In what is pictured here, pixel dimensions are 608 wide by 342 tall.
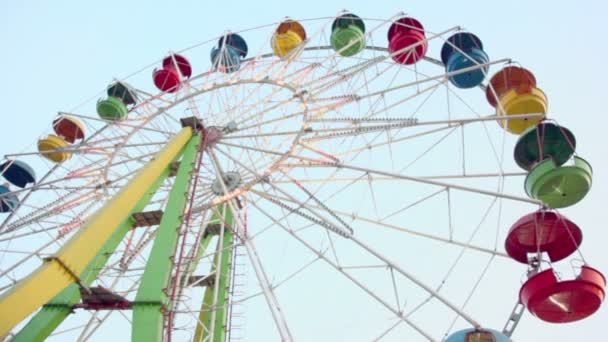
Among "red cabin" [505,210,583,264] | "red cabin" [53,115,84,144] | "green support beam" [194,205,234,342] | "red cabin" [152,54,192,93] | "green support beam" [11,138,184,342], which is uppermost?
"red cabin" [152,54,192,93]

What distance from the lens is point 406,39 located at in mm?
14406

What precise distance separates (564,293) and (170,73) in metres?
11.7

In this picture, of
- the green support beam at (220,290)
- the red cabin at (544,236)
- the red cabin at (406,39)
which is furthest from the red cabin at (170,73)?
the red cabin at (544,236)

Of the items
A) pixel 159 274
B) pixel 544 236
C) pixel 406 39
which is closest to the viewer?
pixel 159 274

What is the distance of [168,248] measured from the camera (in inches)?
342

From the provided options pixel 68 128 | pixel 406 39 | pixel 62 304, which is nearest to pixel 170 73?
pixel 68 128

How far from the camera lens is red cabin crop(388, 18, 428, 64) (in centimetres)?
1440

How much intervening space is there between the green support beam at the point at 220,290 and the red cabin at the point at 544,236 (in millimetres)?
5480

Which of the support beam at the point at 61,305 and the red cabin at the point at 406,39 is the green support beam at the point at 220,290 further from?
the red cabin at the point at 406,39

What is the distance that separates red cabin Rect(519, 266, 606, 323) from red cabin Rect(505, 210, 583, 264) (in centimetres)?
96

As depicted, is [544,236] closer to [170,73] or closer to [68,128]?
[170,73]

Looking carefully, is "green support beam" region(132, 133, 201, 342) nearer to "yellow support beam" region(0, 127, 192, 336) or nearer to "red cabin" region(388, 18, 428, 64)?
"yellow support beam" region(0, 127, 192, 336)

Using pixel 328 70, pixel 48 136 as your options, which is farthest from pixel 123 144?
pixel 328 70

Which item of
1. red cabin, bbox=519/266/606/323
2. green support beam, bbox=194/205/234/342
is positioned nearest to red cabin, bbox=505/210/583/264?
red cabin, bbox=519/266/606/323
